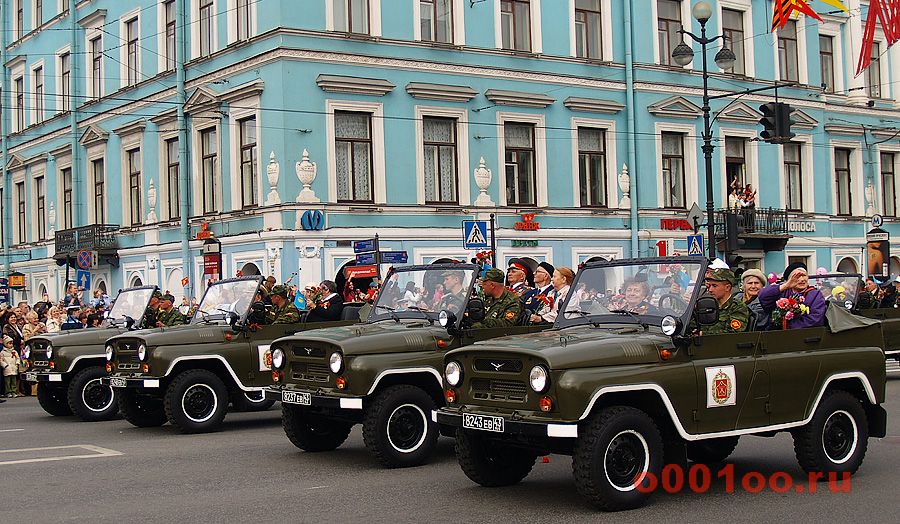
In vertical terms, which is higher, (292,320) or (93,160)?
(93,160)

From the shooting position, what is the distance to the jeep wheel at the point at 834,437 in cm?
994

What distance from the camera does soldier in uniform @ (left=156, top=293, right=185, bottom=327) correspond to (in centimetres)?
1722

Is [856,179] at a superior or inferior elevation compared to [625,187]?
superior

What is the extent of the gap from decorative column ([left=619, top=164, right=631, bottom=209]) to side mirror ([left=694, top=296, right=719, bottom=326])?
28185 millimetres

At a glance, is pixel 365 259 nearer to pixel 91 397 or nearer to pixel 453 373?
pixel 91 397

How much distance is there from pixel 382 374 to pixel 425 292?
1650mm

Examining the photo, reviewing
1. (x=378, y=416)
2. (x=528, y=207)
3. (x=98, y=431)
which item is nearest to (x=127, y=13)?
(x=528, y=207)

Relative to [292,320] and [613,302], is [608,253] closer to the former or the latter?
[292,320]

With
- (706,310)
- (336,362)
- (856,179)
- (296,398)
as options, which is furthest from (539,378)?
(856,179)

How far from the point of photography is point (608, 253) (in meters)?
36.9

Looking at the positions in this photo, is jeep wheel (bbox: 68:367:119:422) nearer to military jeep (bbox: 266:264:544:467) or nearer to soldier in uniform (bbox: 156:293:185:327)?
soldier in uniform (bbox: 156:293:185:327)

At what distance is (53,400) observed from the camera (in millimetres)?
17656

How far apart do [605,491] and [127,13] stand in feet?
109

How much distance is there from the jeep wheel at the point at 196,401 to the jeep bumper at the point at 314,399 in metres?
2.44
